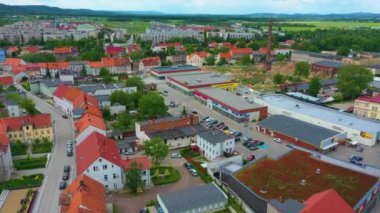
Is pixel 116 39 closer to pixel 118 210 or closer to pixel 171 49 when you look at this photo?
pixel 171 49

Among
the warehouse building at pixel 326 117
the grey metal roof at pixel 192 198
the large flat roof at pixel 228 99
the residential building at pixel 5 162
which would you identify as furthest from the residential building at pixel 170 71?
the grey metal roof at pixel 192 198

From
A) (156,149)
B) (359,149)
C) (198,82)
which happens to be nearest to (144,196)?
(156,149)

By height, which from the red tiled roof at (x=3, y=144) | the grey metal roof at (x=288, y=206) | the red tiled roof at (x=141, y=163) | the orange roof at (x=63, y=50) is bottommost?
the red tiled roof at (x=141, y=163)

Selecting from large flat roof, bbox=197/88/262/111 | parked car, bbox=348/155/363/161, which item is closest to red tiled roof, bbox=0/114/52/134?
large flat roof, bbox=197/88/262/111

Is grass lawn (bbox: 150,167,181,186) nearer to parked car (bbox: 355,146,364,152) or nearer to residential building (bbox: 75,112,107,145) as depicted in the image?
residential building (bbox: 75,112,107,145)

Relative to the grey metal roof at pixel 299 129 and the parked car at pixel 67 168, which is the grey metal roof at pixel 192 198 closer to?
the parked car at pixel 67 168

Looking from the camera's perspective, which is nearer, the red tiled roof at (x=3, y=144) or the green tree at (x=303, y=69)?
the red tiled roof at (x=3, y=144)
